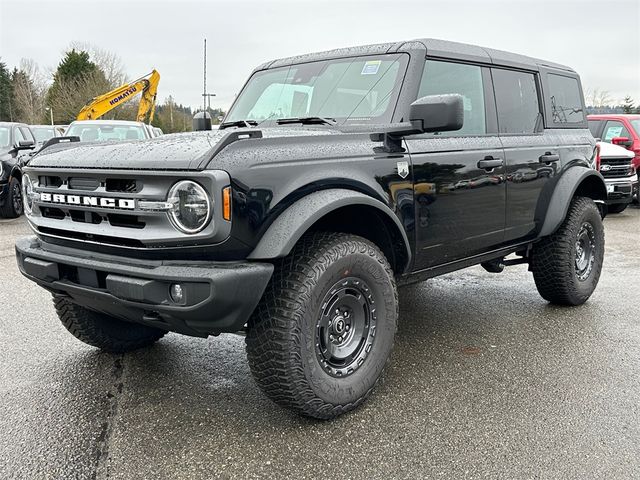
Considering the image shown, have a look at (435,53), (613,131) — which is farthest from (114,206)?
(613,131)

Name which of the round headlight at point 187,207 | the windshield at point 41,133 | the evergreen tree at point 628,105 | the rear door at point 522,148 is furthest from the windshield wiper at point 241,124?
the evergreen tree at point 628,105

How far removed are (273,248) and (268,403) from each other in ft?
3.27

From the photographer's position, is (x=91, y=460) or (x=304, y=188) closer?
(x=91, y=460)

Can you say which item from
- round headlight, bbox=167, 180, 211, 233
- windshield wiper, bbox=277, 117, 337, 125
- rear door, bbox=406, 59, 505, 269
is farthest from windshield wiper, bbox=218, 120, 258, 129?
round headlight, bbox=167, 180, 211, 233

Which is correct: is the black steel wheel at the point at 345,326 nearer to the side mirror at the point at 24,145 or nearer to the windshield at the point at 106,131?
the side mirror at the point at 24,145

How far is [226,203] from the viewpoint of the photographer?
2.37m

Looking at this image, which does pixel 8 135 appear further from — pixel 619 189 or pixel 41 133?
pixel 619 189

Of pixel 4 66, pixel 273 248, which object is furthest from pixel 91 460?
pixel 4 66

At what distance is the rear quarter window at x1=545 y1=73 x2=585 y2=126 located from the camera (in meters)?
4.63

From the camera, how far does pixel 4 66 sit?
62.2 meters

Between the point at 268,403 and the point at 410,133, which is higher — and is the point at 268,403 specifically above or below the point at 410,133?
below

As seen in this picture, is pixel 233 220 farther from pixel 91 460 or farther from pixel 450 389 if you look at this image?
pixel 450 389

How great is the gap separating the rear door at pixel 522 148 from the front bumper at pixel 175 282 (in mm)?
2198

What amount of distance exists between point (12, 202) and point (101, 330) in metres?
7.82
